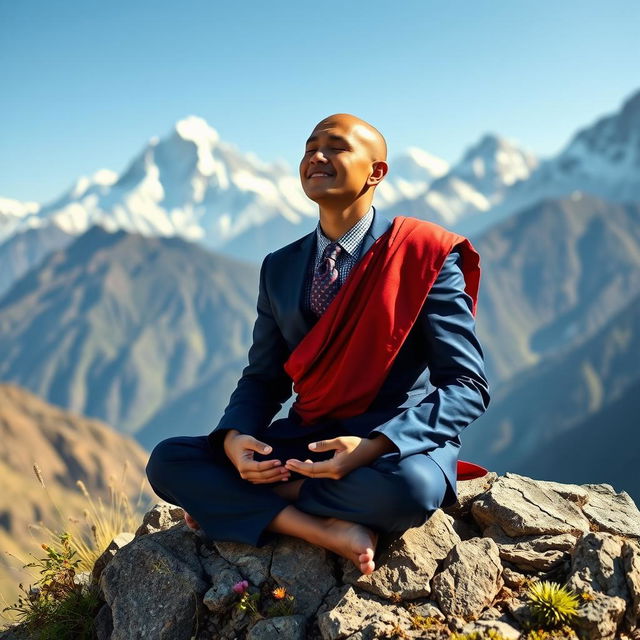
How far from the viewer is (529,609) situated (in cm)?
406

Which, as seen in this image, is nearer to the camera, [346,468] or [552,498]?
[346,468]

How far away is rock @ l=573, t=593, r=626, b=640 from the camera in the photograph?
3908mm

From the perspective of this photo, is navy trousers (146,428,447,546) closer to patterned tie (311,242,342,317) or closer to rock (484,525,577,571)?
rock (484,525,577,571)

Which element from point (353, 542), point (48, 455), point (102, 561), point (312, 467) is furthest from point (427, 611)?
point (48, 455)

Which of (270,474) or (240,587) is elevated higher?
(270,474)

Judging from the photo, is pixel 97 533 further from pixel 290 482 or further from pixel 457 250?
pixel 457 250

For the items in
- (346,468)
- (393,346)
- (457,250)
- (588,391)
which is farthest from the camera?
(588,391)

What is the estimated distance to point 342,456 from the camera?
170 inches

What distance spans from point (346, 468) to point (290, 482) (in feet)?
2.15

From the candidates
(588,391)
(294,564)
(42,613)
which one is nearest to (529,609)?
(294,564)

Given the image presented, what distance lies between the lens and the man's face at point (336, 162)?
4.91 m

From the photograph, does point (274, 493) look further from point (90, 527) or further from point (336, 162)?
point (90, 527)

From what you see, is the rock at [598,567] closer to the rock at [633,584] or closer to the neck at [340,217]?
the rock at [633,584]

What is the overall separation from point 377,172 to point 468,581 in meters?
2.57
